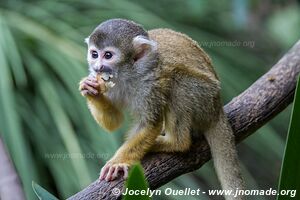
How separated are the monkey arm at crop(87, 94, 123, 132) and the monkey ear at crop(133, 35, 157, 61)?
0.51 feet

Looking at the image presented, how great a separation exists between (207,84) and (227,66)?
1.29m

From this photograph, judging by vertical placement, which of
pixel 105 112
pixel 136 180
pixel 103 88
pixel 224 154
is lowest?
pixel 224 154

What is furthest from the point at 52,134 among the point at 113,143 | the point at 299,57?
the point at 299,57

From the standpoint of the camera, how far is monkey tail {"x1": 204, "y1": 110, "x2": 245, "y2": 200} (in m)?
1.67

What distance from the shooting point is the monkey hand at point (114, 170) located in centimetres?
151

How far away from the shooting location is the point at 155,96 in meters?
1.66

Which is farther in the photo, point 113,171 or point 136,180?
point 113,171

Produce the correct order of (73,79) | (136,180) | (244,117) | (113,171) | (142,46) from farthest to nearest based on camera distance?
(73,79) → (244,117) → (142,46) → (113,171) → (136,180)

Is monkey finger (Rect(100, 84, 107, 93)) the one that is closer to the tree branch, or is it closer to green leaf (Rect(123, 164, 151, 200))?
the tree branch

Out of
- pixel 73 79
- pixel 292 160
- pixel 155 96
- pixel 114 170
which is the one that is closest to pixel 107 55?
pixel 155 96

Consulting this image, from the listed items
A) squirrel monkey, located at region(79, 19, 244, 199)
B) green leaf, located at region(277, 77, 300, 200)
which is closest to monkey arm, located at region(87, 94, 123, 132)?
squirrel monkey, located at region(79, 19, 244, 199)

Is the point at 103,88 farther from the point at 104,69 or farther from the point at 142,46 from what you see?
the point at 142,46

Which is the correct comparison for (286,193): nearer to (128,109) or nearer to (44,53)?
(128,109)

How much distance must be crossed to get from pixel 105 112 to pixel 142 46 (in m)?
0.23
